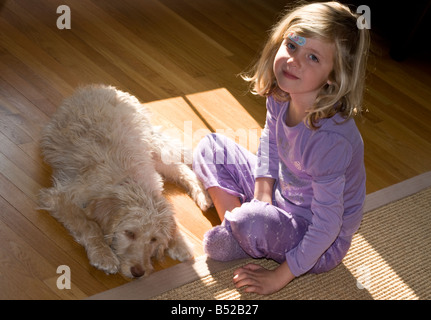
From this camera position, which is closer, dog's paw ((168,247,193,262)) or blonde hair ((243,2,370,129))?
blonde hair ((243,2,370,129))

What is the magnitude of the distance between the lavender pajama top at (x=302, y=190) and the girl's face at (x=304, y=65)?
13cm

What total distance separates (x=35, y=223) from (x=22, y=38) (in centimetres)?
132

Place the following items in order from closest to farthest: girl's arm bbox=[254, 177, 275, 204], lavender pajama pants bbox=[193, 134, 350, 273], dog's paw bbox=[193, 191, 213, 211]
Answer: lavender pajama pants bbox=[193, 134, 350, 273] < girl's arm bbox=[254, 177, 275, 204] < dog's paw bbox=[193, 191, 213, 211]

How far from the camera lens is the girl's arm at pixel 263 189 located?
227 cm

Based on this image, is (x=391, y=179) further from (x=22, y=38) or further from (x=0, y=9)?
(x=0, y=9)

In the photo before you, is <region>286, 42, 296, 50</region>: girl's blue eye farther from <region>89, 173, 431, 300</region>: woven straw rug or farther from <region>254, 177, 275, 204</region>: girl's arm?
<region>89, 173, 431, 300</region>: woven straw rug

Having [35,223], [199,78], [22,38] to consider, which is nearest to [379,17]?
[199,78]

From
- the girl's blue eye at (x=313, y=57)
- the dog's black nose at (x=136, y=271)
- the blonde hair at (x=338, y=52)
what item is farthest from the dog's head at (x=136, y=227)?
the girl's blue eye at (x=313, y=57)

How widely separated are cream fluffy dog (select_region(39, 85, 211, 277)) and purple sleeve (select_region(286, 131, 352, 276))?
44cm

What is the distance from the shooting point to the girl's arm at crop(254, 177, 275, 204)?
2.27 meters

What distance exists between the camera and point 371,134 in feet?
10.3

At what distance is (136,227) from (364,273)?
0.86 m

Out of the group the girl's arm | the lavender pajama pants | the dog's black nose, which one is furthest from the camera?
the girl's arm

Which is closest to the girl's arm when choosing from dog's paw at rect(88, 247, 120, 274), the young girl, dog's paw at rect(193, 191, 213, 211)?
the young girl
